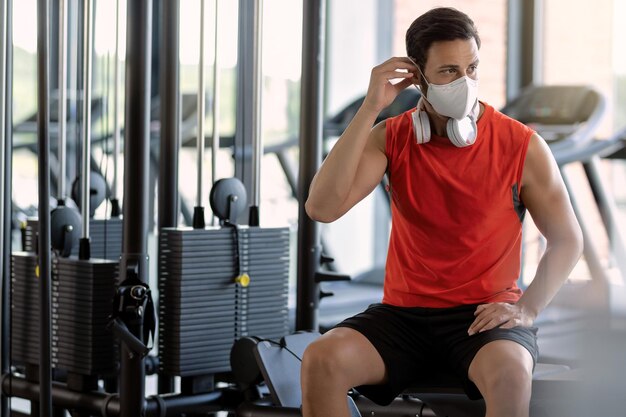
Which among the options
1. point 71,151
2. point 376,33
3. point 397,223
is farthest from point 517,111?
point 71,151

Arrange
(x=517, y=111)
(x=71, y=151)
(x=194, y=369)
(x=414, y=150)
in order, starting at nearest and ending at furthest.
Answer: (x=414, y=150)
(x=194, y=369)
(x=517, y=111)
(x=71, y=151)

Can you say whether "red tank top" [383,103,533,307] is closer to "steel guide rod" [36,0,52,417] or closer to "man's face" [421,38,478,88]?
"man's face" [421,38,478,88]

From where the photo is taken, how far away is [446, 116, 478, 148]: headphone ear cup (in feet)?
6.21

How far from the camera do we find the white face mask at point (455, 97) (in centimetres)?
184

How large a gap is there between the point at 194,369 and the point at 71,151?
3.08 m

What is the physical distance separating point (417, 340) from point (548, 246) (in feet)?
1.11

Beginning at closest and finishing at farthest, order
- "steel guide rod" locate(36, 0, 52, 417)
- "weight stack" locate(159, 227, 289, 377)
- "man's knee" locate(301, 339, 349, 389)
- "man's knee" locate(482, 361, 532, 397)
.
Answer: "man's knee" locate(482, 361, 532, 397)
"man's knee" locate(301, 339, 349, 389)
"steel guide rod" locate(36, 0, 52, 417)
"weight stack" locate(159, 227, 289, 377)

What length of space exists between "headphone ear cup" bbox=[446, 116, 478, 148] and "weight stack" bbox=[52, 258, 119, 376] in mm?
1183

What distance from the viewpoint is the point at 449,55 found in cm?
187

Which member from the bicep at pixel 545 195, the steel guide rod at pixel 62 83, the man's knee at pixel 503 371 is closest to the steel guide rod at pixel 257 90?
the steel guide rod at pixel 62 83

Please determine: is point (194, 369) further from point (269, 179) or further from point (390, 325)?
point (269, 179)

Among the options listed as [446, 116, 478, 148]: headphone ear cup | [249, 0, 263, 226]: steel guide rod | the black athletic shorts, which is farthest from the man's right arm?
[249, 0, 263, 226]: steel guide rod

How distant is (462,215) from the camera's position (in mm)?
1938

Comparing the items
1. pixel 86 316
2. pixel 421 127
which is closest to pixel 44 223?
pixel 86 316
